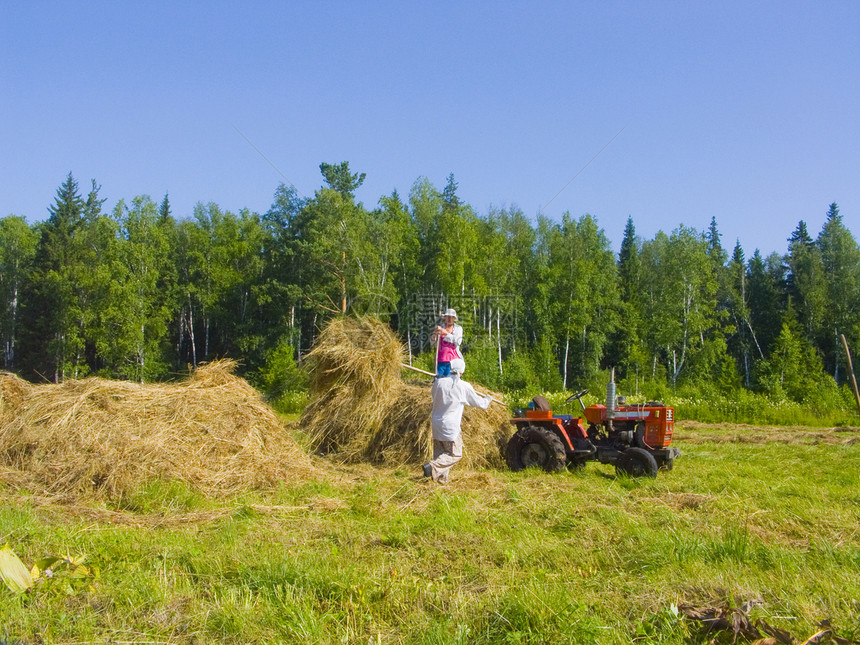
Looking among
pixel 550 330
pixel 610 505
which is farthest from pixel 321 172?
pixel 610 505

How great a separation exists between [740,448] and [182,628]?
11929 millimetres

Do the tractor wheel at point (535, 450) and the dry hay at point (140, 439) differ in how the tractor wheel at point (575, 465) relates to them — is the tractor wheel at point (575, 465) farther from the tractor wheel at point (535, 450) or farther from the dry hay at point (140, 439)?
the dry hay at point (140, 439)

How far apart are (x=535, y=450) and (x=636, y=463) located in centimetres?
140

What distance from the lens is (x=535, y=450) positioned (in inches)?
384

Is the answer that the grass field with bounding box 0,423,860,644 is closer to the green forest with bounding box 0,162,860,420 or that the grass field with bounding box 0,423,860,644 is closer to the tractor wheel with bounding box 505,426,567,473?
the tractor wheel with bounding box 505,426,567,473

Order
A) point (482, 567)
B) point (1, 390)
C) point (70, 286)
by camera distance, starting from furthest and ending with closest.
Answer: point (70, 286)
point (1, 390)
point (482, 567)

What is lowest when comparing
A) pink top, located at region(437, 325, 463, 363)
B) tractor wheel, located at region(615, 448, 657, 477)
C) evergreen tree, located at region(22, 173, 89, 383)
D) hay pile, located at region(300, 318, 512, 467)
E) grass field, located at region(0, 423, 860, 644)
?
grass field, located at region(0, 423, 860, 644)

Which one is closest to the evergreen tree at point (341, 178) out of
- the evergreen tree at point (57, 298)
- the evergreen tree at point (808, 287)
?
the evergreen tree at point (57, 298)

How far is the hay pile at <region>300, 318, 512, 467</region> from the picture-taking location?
33.7ft

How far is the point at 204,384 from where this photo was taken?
972 cm

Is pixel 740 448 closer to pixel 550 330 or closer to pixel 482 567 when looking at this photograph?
pixel 482 567

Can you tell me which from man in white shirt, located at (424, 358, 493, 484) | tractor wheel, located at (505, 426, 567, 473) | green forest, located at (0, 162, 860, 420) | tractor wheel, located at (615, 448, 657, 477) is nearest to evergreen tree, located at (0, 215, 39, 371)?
green forest, located at (0, 162, 860, 420)

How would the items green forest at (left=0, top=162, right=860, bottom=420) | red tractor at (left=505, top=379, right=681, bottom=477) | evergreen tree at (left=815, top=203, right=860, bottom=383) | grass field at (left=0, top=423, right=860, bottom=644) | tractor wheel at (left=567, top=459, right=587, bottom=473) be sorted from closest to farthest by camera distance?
grass field at (left=0, top=423, right=860, bottom=644), red tractor at (left=505, top=379, right=681, bottom=477), tractor wheel at (left=567, top=459, right=587, bottom=473), green forest at (left=0, top=162, right=860, bottom=420), evergreen tree at (left=815, top=203, right=860, bottom=383)

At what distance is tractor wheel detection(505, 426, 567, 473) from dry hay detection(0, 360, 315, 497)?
289 cm
